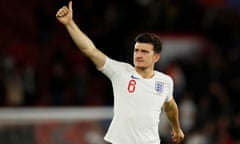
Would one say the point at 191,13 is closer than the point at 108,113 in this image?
No

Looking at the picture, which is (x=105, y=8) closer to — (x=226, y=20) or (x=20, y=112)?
(x=226, y=20)

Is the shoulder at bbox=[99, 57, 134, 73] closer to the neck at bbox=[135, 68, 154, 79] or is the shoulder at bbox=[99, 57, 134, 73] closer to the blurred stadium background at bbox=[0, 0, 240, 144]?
the neck at bbox=[135, 68, 154, 79]

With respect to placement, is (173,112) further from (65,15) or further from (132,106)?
(65,15)

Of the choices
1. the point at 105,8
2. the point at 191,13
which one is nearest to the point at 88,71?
the point at 105,8

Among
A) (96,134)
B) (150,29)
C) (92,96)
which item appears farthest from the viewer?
(150,29)

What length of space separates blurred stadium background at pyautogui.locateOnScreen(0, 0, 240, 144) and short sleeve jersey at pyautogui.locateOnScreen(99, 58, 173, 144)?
14.0ft

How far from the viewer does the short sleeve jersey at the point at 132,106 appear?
6781mm

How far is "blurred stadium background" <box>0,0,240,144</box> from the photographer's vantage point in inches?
463

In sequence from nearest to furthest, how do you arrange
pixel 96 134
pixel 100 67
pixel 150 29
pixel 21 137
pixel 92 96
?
pixel 100 67, pixel 21 137, pixel 96 134, pixel 92 96, pixel 150 29

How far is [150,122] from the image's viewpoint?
22.5 ft

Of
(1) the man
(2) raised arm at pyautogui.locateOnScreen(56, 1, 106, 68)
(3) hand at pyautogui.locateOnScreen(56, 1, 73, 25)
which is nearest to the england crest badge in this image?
(1) the man

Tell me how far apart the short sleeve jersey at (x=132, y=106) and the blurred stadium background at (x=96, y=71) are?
14.0 feet

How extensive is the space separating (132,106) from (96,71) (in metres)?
7.86

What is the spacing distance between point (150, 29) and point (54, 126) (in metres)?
4.32
